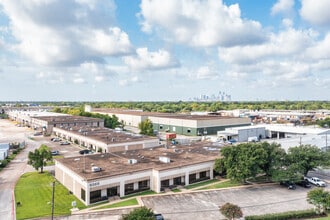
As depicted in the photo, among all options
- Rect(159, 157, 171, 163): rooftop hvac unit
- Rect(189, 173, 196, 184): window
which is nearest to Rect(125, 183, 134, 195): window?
Rect(159, 157, 171, 163): rooftop hvac unit

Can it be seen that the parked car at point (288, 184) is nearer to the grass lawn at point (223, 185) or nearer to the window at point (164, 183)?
the grass lawn at point (223, 185)

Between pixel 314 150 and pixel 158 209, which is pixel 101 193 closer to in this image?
pixel 158 209

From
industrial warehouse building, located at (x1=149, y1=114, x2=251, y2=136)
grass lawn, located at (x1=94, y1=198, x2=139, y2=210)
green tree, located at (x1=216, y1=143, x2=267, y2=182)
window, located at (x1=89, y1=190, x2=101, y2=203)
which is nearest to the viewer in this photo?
grass lawn, located at (x1=94, y1=198, x2=139, y2=210)

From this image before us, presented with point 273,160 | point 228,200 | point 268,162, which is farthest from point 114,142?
point 273,160

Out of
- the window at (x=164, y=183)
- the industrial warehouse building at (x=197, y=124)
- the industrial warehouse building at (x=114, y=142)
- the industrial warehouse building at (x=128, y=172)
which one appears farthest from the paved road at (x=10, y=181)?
the industrial warehouse building at (x=197, y=124)

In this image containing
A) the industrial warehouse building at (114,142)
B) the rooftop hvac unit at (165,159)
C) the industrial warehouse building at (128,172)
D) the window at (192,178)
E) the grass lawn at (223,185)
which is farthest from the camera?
the industrial warehouse building at (114,142)

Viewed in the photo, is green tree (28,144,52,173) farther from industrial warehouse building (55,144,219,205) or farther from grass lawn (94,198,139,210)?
grass lawn (94,198,139,210)
